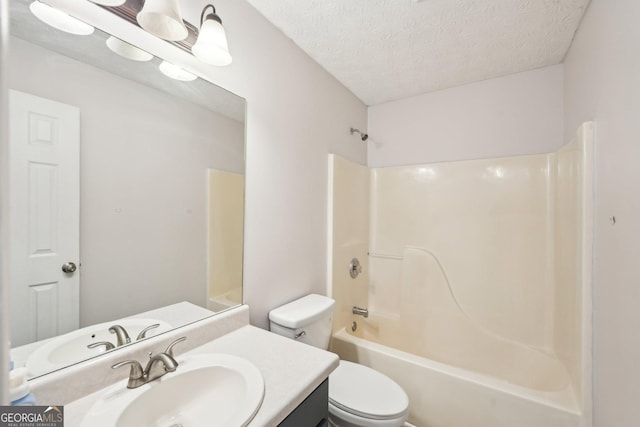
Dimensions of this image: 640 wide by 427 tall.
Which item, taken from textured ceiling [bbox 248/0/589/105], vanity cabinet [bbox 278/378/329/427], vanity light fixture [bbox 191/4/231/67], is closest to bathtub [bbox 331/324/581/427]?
vanity cabinet [bbox 278/378/329/427]

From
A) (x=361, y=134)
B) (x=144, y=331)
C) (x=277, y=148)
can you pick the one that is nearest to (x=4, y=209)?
(x=144, y=331)

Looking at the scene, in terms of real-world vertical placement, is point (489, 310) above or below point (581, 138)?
below

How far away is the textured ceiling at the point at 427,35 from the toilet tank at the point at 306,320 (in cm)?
158

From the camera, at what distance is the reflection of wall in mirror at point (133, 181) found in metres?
0.78

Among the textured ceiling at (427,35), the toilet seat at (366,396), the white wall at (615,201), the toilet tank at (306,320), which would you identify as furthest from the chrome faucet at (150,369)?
the textured ceiling at (427,35)

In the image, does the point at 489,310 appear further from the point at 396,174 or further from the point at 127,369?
the point at 127,369

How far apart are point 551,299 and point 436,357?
0.90 meters

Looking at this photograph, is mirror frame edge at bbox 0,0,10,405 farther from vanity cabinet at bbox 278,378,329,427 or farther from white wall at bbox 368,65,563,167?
white wall at bbox 368,65,563,167

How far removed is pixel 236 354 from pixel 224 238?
49 cm

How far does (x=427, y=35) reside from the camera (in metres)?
1.48

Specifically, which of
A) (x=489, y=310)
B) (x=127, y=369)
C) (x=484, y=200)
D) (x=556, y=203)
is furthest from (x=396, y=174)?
(x=127, y=369)

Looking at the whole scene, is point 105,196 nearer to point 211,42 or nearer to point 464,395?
point 211,42

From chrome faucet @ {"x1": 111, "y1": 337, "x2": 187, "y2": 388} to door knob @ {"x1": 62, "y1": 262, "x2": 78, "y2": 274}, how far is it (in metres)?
0.32

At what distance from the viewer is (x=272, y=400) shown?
0.74 meters
